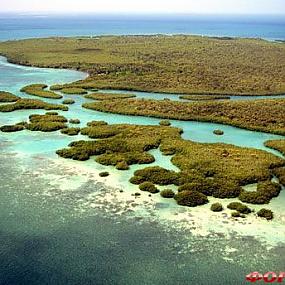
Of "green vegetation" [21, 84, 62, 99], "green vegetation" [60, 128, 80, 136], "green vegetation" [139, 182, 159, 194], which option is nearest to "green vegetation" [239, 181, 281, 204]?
"green vegetation" [139, 182, 159, 194]

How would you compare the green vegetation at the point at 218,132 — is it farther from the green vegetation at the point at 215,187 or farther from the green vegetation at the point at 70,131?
the green vegetation at the point at 70,131

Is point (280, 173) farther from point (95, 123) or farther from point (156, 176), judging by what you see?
point (95, 123)

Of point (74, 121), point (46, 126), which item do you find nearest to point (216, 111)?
point (74, 121)

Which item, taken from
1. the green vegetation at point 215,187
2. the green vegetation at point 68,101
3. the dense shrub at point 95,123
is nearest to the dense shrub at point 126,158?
the green vegetation at point 215,187

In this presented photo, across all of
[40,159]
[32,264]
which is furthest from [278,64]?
[32,264]

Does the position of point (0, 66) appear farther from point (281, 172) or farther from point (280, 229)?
point (280, 229)

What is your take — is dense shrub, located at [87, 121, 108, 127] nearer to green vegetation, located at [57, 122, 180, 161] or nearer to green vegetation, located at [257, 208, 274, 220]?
green vegetation, located at [57, 122, 180, 161]
